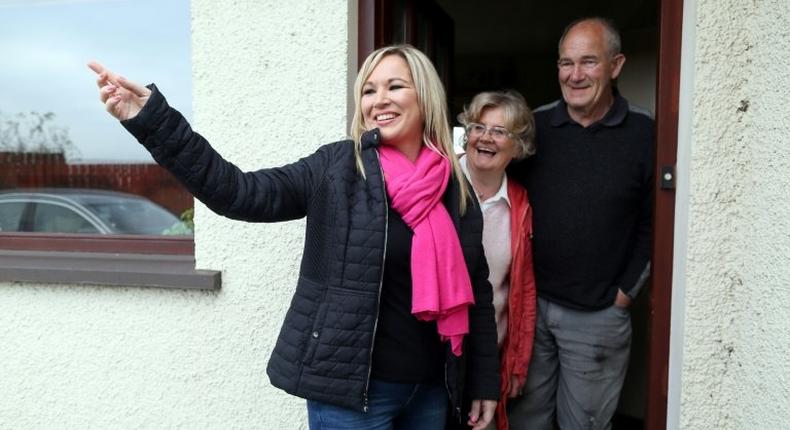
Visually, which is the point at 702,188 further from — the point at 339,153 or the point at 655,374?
the point at 339,153

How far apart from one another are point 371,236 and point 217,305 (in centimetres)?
109

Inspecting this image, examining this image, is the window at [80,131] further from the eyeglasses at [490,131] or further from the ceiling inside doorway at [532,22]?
the ceiling inside doorway at [532,22]

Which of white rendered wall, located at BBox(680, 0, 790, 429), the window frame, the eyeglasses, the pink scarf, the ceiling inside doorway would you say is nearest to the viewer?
the pink scarf

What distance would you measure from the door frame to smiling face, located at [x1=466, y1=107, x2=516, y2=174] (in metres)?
0.50

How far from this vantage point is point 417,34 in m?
2.60

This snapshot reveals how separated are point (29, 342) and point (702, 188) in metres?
2.65

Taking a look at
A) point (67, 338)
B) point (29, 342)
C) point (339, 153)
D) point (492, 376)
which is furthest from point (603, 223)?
point (29, 342)

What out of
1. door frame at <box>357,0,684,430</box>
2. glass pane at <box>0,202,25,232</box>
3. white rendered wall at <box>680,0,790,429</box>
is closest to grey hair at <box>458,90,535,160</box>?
door frame at <box>357,0,684,430</box>

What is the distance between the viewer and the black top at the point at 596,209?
6.95ft

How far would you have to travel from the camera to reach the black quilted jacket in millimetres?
1361

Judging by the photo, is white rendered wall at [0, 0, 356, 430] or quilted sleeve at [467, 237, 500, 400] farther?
white rendered wall at [0, 0, 356, 430]

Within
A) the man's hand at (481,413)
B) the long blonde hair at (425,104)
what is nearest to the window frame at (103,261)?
the long blonde hair at (425,104)

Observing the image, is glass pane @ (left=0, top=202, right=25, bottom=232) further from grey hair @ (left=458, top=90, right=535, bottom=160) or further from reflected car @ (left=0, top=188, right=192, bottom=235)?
grey hair @ (left=458, top=90, right=535, bottom=160)

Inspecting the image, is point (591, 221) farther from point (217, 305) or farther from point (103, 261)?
point (103, 261)
